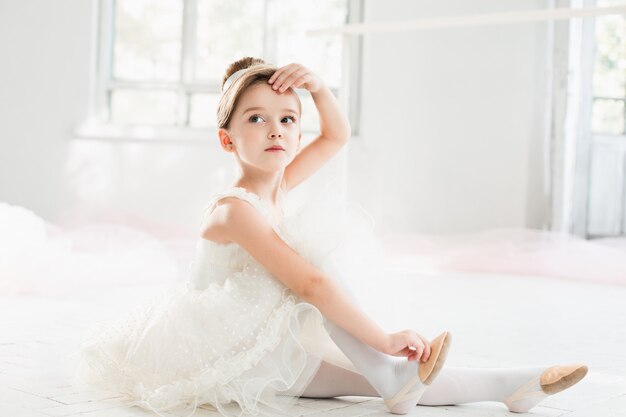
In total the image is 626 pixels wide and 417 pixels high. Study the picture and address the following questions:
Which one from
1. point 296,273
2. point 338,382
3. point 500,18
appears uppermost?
point 500,18

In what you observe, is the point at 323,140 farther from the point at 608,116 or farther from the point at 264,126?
the point at 608,116

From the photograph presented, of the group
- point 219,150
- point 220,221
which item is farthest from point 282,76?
point 219,150

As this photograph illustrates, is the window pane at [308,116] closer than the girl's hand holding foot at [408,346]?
No

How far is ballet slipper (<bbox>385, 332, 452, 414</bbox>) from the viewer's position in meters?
1.28

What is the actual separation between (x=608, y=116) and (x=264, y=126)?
396 centimetres

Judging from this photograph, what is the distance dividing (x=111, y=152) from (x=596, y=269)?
8.82ft

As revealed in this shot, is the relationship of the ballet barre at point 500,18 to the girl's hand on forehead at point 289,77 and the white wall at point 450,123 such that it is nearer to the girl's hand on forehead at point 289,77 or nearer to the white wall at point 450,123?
the girl's hand on forehead at point 289,77

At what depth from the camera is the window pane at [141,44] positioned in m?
5.13

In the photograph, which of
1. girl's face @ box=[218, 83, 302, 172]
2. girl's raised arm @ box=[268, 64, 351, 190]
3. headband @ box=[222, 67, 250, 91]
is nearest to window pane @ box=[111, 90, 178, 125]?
girl's raised arm @ box=[268, 64, 351, 190]

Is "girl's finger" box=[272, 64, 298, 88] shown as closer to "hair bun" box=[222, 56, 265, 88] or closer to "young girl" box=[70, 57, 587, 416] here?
"young girl" box=[70, 57, 587, 416]

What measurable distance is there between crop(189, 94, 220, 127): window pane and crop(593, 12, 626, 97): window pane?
216 cm

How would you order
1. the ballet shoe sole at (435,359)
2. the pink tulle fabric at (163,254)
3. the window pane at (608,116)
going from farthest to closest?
the window pane at (608,116) → the pink tulle fabric at (163,254) → the ballet shoe sole at (435,359)

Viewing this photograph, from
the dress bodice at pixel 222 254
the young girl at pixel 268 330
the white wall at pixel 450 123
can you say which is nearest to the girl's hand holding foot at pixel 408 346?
the young girl at pixel 268 330

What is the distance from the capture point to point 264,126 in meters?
1.45
